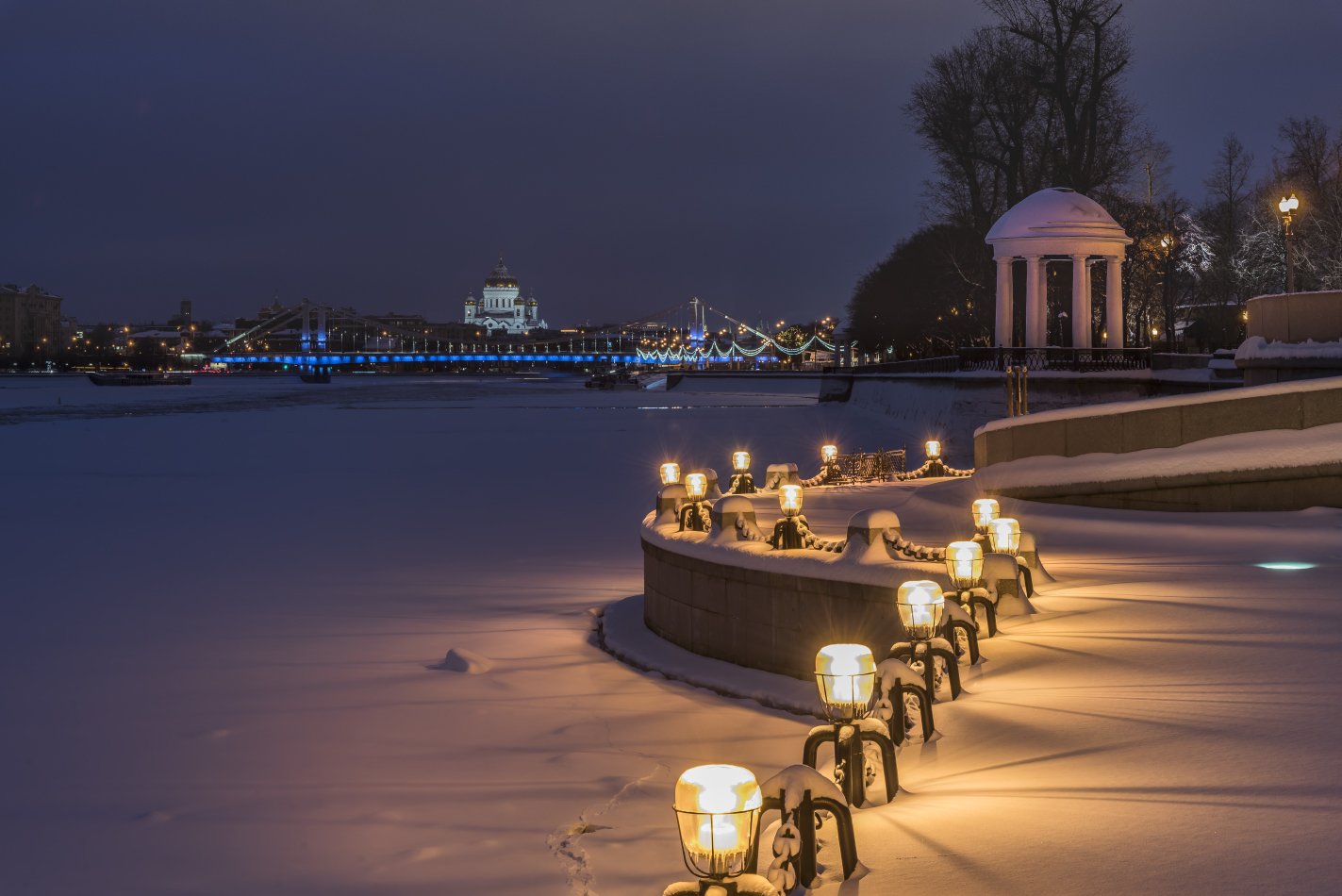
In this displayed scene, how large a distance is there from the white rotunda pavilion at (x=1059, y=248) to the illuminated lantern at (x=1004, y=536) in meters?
18.6

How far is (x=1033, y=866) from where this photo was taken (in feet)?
12.5

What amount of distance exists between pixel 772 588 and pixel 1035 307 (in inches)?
775

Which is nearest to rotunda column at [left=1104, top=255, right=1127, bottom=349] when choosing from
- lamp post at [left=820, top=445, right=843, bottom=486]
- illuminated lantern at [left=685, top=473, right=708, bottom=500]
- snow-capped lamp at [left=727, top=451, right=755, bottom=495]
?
lamp post at [left=820, top=445, right=843, bottom=486]

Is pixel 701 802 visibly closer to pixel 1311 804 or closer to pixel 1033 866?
pixel 1033 866

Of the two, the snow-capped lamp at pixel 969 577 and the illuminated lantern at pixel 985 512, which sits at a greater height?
the illuminated lantern at pixel 985 512

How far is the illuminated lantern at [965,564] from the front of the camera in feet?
22.9

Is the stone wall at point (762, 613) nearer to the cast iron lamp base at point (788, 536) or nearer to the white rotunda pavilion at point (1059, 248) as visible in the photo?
the cast iron lamp base at point (788, 536)

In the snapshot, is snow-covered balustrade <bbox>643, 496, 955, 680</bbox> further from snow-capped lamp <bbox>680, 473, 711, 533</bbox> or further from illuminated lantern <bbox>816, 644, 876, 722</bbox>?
illuminated lantern <bbox>816, 644, 876, 722</bbox>

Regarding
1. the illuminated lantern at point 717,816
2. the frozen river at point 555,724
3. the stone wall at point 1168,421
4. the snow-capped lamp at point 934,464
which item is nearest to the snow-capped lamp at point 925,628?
the frozen river at point 555,724

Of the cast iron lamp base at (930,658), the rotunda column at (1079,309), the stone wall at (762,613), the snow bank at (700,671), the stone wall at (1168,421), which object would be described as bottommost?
the snow bank at (700,671)

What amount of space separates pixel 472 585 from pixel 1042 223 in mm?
16857

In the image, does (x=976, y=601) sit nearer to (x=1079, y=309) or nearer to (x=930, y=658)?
(x=930, y=658)

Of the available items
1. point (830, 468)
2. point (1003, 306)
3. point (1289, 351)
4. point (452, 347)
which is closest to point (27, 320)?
point (452, 347)

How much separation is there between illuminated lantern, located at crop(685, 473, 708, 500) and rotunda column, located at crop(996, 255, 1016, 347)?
59.3ft
